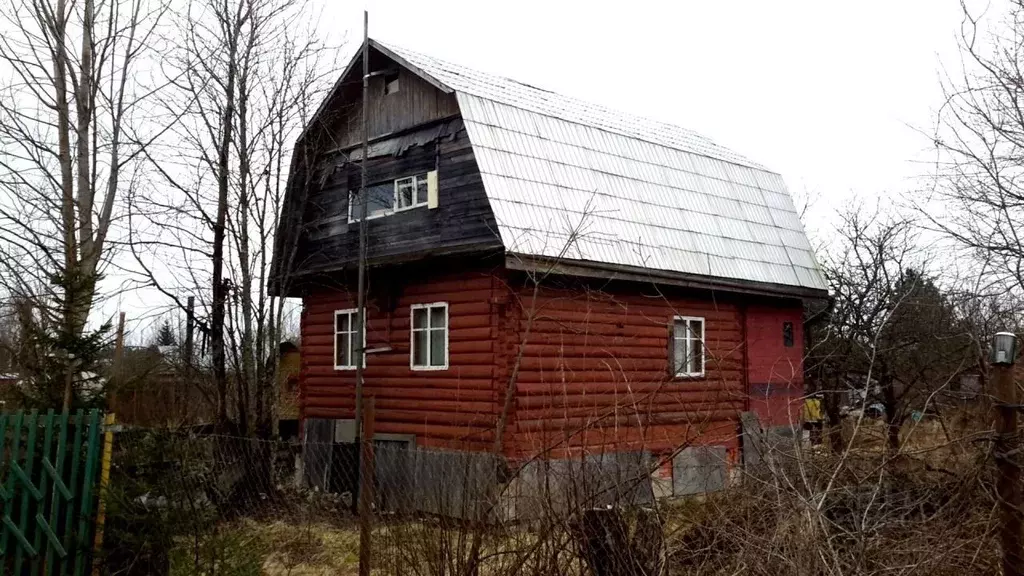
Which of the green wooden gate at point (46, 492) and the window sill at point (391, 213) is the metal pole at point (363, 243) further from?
the green wooden gate at point (46, 492)

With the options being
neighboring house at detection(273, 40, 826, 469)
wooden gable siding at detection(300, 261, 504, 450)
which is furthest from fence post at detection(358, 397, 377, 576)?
wooden gable siding at detection(300, 261, 504, 450)

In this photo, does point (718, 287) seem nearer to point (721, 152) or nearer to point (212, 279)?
point (721, 152)

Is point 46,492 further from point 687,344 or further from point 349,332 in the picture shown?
point 687,344

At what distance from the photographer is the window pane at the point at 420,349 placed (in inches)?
532

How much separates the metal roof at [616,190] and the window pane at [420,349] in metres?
2.78

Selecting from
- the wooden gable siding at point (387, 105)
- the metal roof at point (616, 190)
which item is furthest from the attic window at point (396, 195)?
the metal roof at point (616, 190)

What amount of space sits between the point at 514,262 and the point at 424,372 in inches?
115

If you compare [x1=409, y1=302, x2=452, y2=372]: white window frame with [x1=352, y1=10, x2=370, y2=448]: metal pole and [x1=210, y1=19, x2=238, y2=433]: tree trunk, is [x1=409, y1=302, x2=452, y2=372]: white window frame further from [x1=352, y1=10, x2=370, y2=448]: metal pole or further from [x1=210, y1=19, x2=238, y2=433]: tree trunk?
[x1=210, y1=19, x2=238, y2=433]: tree trunk

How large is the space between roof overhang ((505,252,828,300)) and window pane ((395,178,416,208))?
2.79m

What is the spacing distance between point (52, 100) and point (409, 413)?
736cm

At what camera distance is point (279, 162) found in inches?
585

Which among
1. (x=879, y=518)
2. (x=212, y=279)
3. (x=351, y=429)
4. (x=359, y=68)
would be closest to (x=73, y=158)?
(x=212, y=279)

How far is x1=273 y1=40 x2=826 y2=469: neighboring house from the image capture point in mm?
12258

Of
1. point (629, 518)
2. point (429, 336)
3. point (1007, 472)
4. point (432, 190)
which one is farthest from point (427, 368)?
point (1007, 472)
